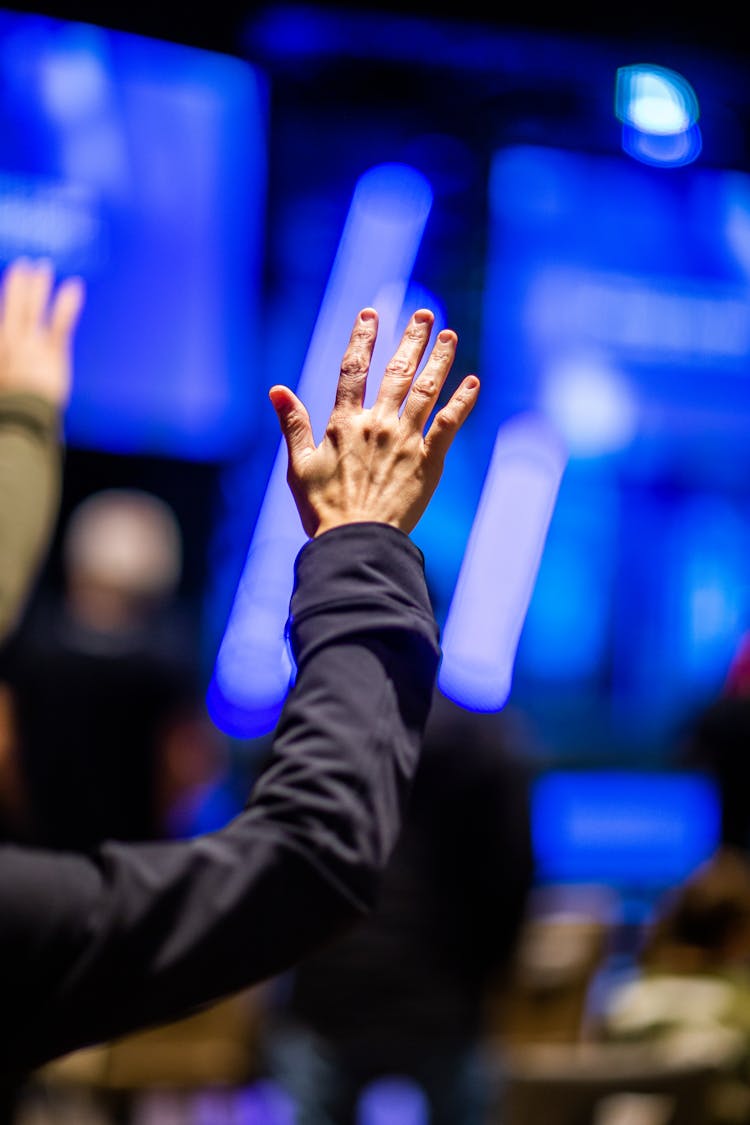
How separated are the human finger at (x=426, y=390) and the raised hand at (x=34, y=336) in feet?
1.45

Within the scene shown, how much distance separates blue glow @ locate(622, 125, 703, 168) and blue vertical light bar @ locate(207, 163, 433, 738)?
881 millimetres

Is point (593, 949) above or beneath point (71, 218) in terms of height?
beneath

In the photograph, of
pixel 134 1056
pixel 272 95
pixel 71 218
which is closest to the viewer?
pixel 134 1056

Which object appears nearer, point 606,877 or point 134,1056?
point 134,1056

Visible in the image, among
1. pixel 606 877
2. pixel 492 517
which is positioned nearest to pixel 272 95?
pixel 492 517

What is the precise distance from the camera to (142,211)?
14.0ft

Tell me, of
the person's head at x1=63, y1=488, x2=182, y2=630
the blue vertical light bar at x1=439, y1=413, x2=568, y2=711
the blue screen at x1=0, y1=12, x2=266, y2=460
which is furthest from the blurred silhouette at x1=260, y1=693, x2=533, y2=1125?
the blue screen at x1=0, y1=12, x2=266, y2=460

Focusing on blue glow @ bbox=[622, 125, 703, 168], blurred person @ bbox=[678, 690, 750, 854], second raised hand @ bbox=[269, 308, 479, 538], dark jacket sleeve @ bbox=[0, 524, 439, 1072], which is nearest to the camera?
dark jacket sleeve @ bbox=[0, 524, 439, 1072]

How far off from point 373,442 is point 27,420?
429 millimetres

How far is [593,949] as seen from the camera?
283cm

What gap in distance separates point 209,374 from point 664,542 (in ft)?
6.18

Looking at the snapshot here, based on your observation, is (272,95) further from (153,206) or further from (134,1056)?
(134,1056)

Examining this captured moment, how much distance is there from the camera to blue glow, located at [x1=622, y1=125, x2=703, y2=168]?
4910mm

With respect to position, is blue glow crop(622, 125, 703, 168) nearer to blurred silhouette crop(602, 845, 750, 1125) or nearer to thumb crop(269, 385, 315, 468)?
blurred silhouette crop(602, 845, 750, 1125)
